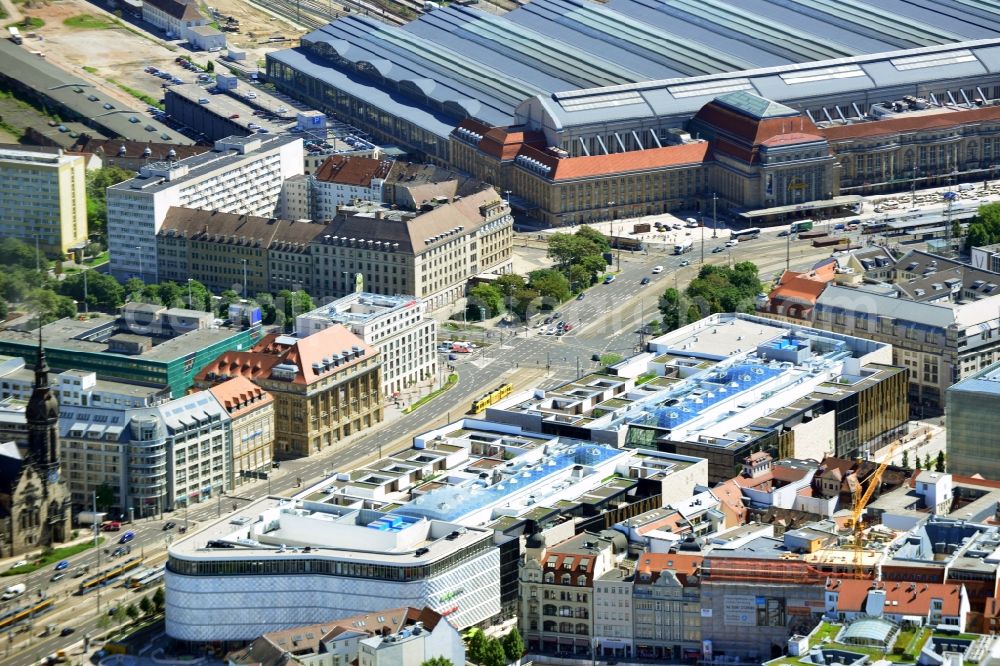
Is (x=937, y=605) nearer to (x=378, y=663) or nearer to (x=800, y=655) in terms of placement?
(x=800, y=655)

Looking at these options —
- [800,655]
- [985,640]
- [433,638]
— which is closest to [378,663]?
[433,638]

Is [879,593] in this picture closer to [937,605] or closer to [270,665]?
[937,605]

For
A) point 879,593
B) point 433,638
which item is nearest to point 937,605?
point 879,593

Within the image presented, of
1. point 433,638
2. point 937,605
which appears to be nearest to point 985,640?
point 937,605

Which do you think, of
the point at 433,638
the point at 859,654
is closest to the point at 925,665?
the point at 859,654

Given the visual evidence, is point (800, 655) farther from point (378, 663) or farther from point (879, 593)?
point (378, 663)

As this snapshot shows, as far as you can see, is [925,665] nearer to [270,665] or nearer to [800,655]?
[800,655]
